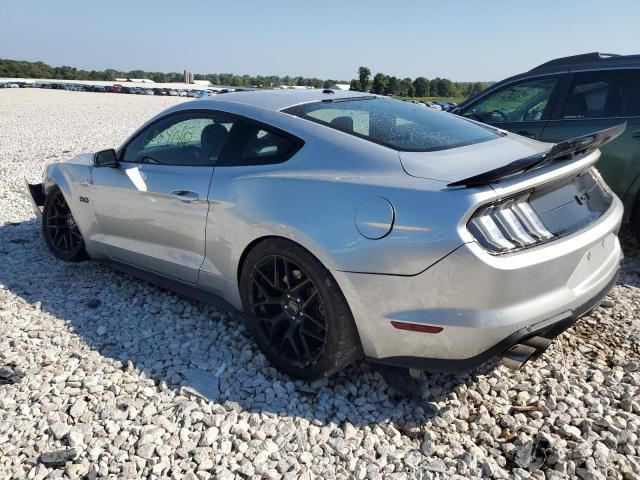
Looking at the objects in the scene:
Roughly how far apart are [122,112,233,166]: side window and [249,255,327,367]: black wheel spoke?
839 mm

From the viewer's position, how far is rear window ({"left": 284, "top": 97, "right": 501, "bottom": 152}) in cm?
299

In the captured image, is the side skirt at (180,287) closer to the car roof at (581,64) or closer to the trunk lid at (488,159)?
the trunk lid at (488,159)

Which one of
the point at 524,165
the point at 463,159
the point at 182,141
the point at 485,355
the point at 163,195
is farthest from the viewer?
the point at 182,141

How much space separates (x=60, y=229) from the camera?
488 cm

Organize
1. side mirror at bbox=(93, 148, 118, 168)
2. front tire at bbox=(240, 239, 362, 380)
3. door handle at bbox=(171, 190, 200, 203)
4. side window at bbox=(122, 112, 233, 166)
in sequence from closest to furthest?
front tire at bbox=(240, 239, 362, 380) → door handle at bbox=(171, 190, 200, 203) → side window at bbox=(122, 112, 233, 166) → side mirror at bbox=(93, 148, 118, 168)

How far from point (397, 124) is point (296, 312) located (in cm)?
121

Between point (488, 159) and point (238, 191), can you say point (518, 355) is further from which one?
point (238, 191)

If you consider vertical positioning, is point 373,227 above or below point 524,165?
below

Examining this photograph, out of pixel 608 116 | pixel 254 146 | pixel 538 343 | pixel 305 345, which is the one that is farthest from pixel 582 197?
pixel 608 116

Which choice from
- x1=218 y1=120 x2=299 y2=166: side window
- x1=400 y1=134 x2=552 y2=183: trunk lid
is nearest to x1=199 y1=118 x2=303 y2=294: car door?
x1=218 y1=120 x2=299 y2=166: side window

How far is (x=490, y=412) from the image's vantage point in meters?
2.78

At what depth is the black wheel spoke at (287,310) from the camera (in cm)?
289

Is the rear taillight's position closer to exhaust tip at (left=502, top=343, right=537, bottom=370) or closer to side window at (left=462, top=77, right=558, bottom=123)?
exhaust tip at (left=502, top=343, right=537, bottom=370)

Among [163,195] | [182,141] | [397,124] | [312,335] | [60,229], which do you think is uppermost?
[397,124]
